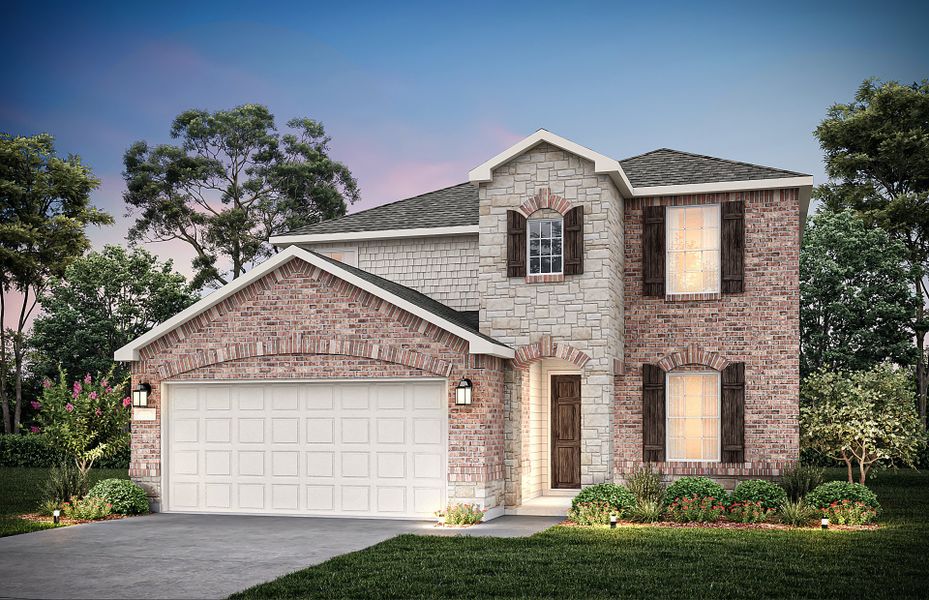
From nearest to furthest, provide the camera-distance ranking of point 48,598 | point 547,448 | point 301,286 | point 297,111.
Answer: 1. point 48,598
2. point 301,286
3. point 547,448
4. point 297,111

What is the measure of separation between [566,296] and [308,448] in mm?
5352

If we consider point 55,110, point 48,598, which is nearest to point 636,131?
point 55,110

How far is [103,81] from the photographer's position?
3294 centimetres

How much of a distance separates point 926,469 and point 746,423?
1350 centimetres

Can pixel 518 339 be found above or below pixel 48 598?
above

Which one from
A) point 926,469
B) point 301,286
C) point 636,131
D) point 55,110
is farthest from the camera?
point 55,110

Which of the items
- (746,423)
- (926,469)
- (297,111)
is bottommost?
(926,469)

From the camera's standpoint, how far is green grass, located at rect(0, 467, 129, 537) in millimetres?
15195

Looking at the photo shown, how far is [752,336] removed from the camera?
1783 centimetres

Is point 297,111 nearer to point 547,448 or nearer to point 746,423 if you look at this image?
point 547,448

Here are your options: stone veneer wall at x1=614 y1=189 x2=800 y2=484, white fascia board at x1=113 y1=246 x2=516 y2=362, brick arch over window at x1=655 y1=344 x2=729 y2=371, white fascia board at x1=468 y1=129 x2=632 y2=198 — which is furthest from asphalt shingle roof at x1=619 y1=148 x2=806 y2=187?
white fascia board at x1=113 y1=246 x2=516 y2=362

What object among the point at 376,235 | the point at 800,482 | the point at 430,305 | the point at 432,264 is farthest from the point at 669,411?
the point at 376,235

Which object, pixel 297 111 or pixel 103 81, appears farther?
pixel 297 111

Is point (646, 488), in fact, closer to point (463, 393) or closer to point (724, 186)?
point (463, 393)
